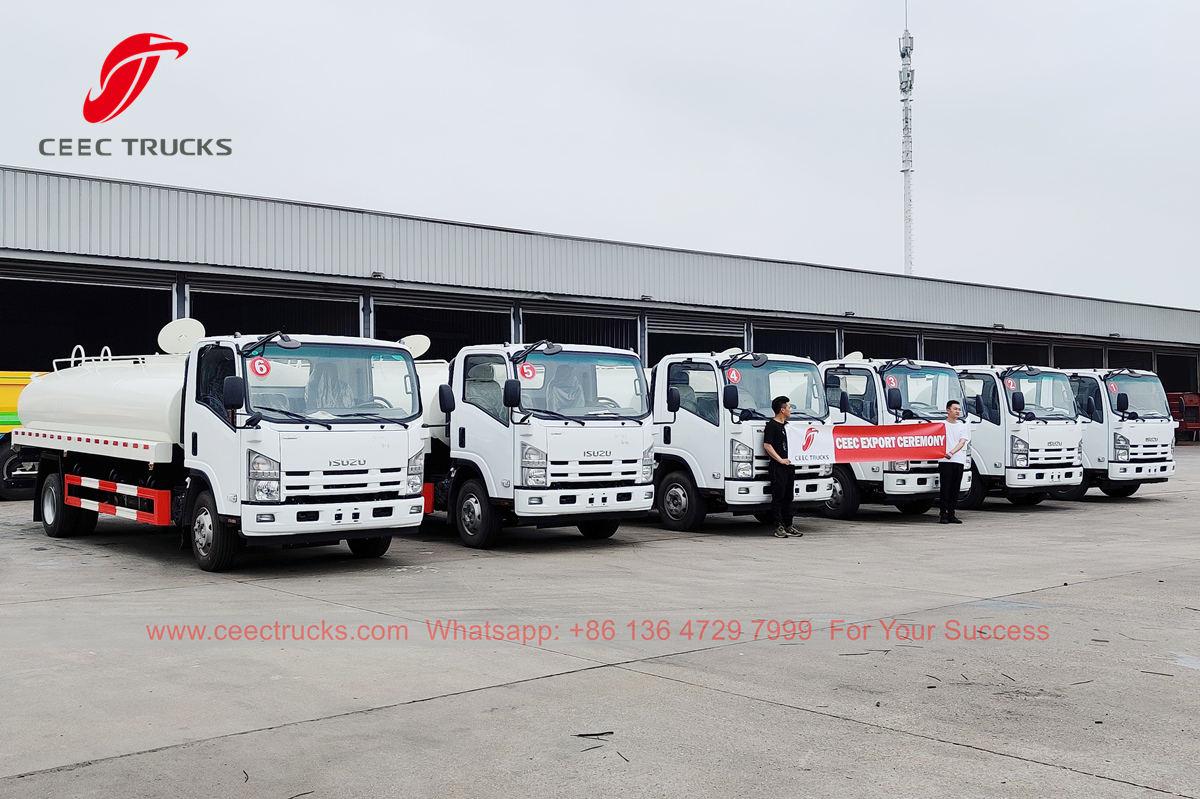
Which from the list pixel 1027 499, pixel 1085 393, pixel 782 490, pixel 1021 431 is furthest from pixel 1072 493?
pixel 782 490

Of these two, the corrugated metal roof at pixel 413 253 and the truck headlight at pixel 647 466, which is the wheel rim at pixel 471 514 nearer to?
the truck headlight at pixel 647 466

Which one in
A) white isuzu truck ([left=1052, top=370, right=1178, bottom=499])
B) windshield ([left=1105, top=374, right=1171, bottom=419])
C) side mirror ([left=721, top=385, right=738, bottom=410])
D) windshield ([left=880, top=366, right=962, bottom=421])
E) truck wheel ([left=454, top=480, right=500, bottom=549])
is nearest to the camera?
truck wheel ([left=454, top=480, right=500, bottom=549])

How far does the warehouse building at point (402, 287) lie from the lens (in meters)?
21.4

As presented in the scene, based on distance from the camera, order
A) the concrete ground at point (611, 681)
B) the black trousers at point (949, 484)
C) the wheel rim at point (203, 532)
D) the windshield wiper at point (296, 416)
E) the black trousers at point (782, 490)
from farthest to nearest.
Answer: the black trousers at point (949, 484) → the black trousers at point (782, 490) → the wheel rim at point (203, 532) → the windshield wiper at point (296, 416) → the concrete ground at point (611, 681)

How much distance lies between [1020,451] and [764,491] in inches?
214

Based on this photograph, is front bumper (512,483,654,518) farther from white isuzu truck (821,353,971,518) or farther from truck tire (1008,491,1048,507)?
truck tire (1008,491,1048,507)

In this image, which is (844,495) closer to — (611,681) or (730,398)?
(730,398)

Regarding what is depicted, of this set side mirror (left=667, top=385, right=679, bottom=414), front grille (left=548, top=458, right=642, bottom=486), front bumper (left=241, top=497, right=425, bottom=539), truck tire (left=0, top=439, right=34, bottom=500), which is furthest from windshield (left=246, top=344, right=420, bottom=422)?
truck tire (left=0, top=439, right=34, bottom=500)

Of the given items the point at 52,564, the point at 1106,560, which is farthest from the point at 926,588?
the point at 52,564

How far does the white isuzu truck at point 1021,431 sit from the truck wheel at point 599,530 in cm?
712

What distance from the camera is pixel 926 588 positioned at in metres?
10.6

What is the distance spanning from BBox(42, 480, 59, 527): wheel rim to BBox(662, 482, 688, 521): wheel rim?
7.80 metres

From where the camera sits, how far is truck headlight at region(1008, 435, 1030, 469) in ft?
60.9

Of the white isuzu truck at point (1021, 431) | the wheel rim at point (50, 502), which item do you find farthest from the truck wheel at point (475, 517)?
the white isuzu truck at point (1021, 431)
